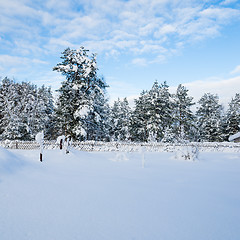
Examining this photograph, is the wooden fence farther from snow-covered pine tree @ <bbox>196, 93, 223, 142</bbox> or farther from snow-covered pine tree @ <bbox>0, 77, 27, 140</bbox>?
snow-covered pine tree @ <bbox>196, 93, 223, 142</bbox>

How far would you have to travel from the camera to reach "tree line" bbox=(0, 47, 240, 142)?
21531 mm

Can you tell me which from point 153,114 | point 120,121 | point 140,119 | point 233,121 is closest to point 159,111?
point 153,114

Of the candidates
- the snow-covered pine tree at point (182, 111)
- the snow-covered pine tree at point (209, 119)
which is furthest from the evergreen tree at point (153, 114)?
the snow-covered pine tree at point (209, 119)

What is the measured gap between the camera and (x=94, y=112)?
70.6 feet

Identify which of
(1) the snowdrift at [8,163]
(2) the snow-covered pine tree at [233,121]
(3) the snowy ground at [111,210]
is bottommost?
(3) the snowy ground at [111,210]

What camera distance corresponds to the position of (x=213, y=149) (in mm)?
24219

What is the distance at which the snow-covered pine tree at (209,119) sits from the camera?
37469mm

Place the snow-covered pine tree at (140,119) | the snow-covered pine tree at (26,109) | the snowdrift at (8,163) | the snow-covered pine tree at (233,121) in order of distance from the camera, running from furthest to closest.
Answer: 1. the snow-covered pine tree at (233,121)
2. the snow-covered pine tree at (140,119)
3. the snow-covered pine tree at (26,109)
4. the snowdrift at (8,163)

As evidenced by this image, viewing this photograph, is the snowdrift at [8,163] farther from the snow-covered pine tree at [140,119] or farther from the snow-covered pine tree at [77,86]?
the snow-covered pine tree at [140,119]

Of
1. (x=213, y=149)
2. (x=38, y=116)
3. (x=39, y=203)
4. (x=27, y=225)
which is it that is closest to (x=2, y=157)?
(x=39, y=203)

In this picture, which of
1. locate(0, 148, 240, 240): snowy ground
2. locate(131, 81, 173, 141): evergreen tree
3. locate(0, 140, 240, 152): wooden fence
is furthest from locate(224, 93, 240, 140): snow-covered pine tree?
locate(0, 148, 240, 240): snowy ground

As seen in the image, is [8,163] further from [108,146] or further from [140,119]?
[140,119]

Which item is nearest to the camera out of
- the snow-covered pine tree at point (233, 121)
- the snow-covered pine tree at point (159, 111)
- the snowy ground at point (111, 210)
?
the snowy ground at point (111, 210)

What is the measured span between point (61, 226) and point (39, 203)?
100 cm
